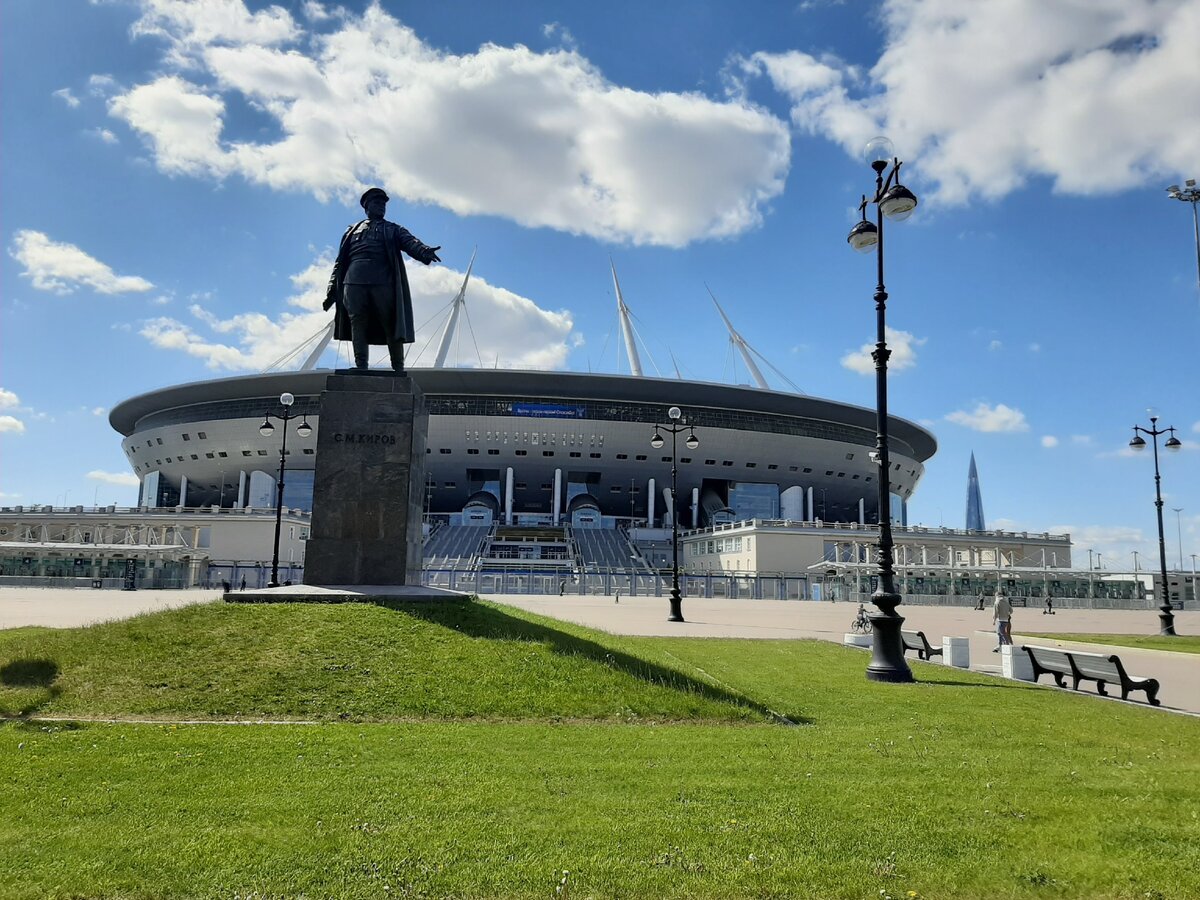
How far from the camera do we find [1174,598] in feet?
182

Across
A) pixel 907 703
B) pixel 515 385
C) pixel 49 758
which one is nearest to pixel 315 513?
pixel 49 758

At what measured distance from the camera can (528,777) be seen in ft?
20.9

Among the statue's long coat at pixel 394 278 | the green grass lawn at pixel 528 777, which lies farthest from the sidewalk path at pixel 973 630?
the statue's long coat at pixel 394 278

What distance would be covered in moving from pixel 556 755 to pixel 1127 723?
23.1ft

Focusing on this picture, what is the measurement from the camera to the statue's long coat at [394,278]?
14.9m

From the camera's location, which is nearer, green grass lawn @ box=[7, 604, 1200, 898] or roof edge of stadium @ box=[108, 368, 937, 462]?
green grass lawn @ box=[7, 604, 1200, 898]

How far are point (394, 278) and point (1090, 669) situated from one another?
524 inches

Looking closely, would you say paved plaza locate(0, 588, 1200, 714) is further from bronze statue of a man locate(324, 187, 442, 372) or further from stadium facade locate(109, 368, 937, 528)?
stadium facade locate(109, 368, 937, 528)

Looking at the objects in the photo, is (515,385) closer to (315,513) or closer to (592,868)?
(315,513)

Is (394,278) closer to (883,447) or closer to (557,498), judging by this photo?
(883,447)

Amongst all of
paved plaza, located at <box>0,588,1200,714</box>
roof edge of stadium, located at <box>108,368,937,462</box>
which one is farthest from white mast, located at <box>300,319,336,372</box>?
paved plaza, located at <box>0,588,1200,714</box>

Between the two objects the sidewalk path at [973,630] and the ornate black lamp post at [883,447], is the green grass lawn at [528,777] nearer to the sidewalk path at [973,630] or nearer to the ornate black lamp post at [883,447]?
the ornate black lamp post at [883,447]

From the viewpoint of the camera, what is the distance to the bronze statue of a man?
14.8 metres

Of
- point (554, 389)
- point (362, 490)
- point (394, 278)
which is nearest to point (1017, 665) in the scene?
point (362, 490)
